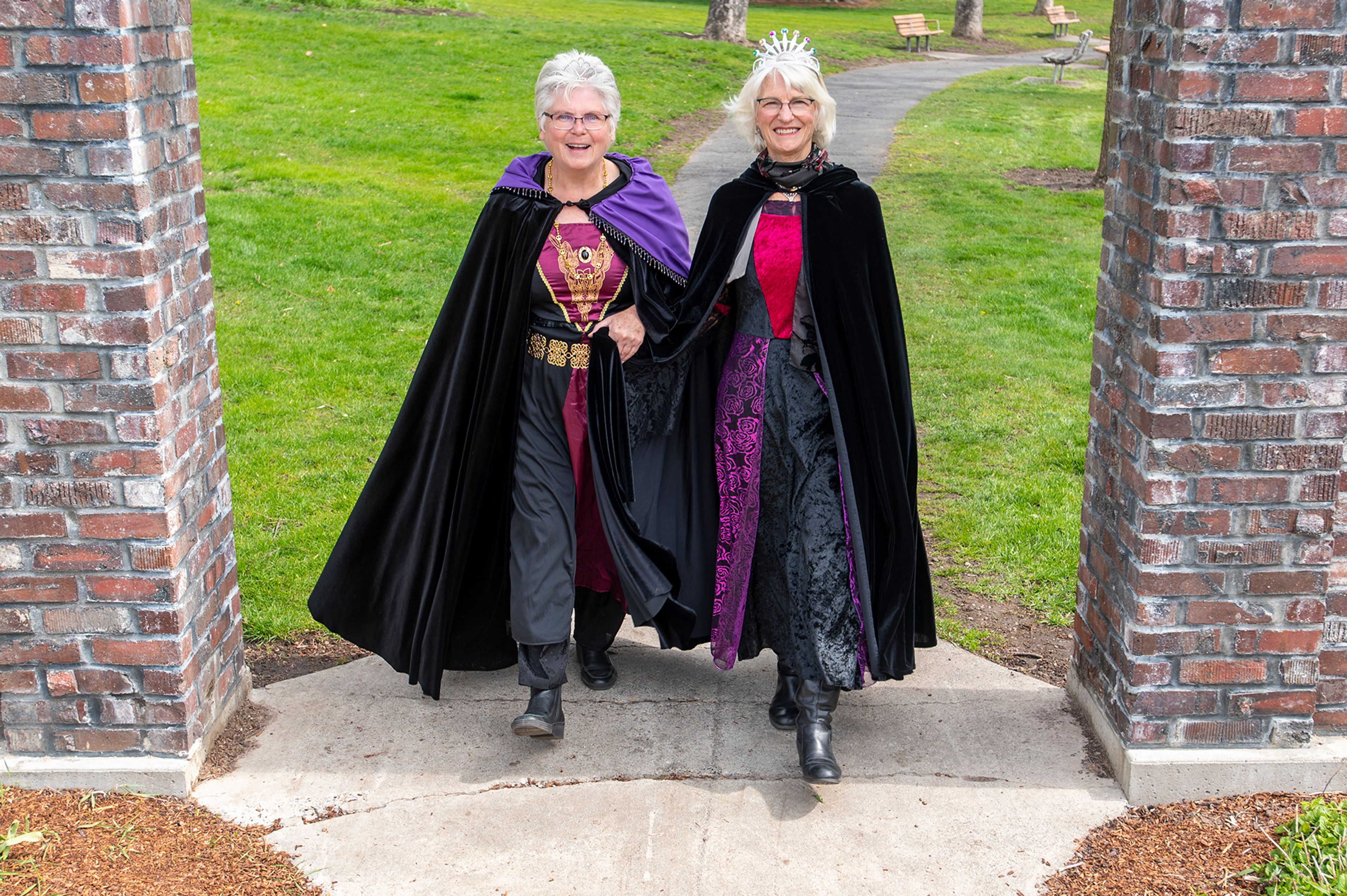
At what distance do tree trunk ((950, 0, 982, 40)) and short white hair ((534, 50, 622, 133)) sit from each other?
28.0 meters

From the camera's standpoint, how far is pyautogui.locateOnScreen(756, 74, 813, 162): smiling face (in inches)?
150

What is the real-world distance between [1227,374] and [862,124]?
45.6 ft

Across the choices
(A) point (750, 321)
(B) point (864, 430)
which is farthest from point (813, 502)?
(A) point (750, 321)

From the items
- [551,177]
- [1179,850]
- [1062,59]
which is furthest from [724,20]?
[1179,850]

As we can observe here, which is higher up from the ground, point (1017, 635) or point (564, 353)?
point (564, 353)

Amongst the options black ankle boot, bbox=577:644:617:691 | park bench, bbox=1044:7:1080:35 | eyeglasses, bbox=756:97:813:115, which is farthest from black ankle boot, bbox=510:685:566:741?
park bench, bbox=1044:7:1080:35

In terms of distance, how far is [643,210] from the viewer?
13.7 feet

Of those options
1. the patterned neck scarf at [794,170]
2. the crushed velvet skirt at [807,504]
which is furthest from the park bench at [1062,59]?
the crushed velvet skirt at [807,504]

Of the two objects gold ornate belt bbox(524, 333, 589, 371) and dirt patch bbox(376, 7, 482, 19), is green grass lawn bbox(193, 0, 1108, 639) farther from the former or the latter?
gold ornate belt bbox(524, 333, 589, 371)

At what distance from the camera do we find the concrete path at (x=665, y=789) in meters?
3.47

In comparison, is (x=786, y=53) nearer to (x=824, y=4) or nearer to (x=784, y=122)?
(x=784, y=122)

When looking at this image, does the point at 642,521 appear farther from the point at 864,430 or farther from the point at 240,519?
the point at 240,519

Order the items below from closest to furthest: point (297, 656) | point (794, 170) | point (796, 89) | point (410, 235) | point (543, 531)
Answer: point (796, 89) < point (794, 170) < point (543, 531) < point (297, 656) < point (410, 235)

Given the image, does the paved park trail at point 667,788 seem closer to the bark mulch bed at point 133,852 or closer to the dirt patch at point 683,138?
the bark mulch bed at point 133,852
